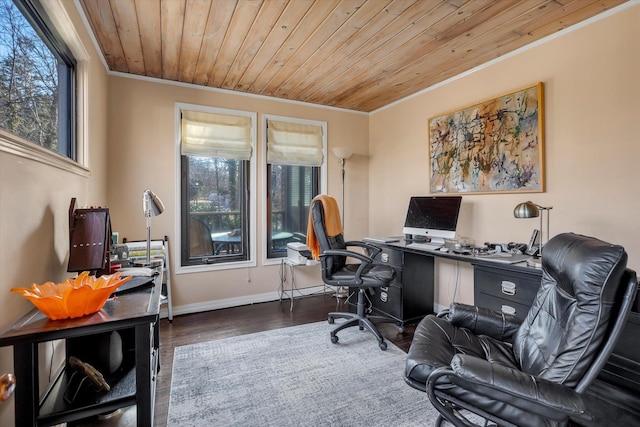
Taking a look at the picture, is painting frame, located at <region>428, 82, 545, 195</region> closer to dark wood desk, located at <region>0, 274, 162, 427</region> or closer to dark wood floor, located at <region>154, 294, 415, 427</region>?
dark wood floor, located at <region>154, 294, 415, 427</region>

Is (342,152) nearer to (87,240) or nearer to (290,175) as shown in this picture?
(290,175)

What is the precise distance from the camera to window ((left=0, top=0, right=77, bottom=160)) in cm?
129

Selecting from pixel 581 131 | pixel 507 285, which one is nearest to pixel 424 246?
pixel 507 285

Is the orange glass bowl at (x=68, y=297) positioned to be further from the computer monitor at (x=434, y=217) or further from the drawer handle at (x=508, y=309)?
the computer monitor at (x=434, y=217)

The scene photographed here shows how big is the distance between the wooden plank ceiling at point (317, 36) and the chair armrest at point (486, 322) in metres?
1.92

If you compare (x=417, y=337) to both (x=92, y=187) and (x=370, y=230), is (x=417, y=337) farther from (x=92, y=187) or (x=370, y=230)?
(x=370, y=230)

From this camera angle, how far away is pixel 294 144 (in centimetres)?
386

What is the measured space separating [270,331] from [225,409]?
1.09 metres

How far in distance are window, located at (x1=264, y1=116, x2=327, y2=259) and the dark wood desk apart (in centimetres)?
241

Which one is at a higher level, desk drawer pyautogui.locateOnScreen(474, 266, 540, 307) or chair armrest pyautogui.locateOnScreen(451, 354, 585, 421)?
desk drawer pyautogui.locateOnScreen(474, 266, 540, 307)

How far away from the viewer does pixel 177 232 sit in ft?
10.8

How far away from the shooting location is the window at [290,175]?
378cm

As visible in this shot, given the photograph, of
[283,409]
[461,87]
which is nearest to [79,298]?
[283,409]

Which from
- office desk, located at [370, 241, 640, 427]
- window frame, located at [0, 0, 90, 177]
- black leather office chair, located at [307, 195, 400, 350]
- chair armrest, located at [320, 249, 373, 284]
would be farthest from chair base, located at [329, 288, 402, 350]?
window frame, located at [0, 0, 90, 177]
